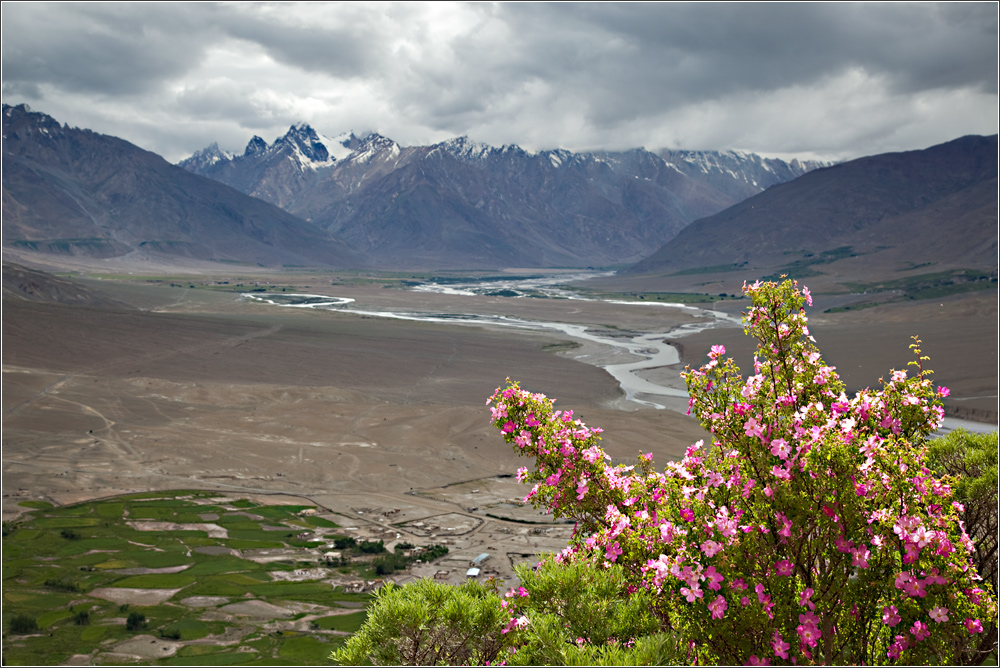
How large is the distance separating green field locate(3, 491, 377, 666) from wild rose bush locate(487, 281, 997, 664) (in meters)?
21.0

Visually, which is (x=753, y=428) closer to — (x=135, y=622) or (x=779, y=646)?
(x=779, y=646)

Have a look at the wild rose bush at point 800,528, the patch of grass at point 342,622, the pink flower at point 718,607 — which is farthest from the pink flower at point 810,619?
the patch of grass at point 342,622

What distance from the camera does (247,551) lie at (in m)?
35.7

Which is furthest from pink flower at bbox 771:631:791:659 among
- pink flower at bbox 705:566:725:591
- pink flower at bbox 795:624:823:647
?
pink flower at bbox 705:566:725:591

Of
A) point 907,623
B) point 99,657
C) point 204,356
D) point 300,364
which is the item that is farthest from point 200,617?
point 204,356

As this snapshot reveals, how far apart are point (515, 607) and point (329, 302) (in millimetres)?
146445

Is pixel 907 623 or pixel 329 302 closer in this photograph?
pixel 907 623

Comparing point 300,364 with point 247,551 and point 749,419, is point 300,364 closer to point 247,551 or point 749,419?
point 247,551

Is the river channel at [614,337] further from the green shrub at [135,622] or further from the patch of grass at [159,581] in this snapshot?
the green shrub at [135,622]

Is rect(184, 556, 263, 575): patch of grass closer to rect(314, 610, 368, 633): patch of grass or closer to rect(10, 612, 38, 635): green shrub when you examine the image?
rect(10, 612, 38, 635): green shrub

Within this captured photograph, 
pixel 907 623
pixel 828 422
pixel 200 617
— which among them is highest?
pixel 828 422

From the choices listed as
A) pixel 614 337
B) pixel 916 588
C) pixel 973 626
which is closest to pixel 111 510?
pixel 916 588

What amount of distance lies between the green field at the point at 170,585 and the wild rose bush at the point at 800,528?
21033 millimetres

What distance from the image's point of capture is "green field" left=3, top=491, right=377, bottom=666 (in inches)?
1035
